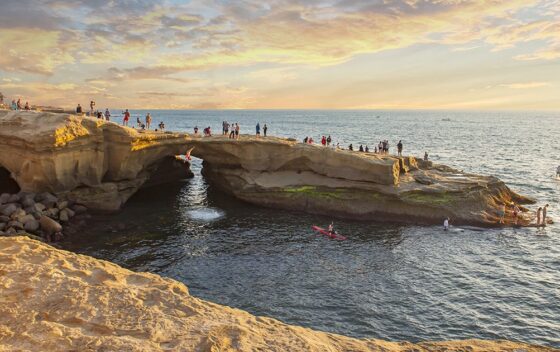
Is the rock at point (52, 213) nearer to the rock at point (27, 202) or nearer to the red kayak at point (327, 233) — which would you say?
the rock at point (27, 202)

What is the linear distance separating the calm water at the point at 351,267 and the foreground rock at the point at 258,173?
2.33m

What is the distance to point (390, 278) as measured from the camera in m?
28.5

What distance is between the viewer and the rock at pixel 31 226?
3406cm

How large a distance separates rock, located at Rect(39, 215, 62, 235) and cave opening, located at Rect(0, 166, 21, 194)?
483 inches

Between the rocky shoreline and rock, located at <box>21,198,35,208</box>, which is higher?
rock, located at <box>21,198,35,208</box>

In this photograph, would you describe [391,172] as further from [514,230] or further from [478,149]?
[478,149]

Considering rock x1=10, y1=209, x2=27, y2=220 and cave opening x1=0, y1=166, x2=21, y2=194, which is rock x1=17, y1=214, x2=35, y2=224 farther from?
cave opening x1=0, y1=166, x2=21, y2=194

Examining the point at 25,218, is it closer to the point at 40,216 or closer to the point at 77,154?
the point at 40,216

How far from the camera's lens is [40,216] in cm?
3538

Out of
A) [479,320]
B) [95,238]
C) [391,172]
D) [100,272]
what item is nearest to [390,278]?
[479,320]

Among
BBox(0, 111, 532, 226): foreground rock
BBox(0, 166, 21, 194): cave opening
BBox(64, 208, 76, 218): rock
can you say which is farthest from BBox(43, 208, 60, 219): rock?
BBox(0, 166, 21, 194): cave opening

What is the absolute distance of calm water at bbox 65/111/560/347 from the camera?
23.3m

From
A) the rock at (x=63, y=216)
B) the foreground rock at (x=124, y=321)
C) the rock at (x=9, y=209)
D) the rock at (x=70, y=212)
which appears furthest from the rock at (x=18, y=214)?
the foreground rock at (x=124, y=321)

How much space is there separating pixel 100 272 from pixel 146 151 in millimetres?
27430
